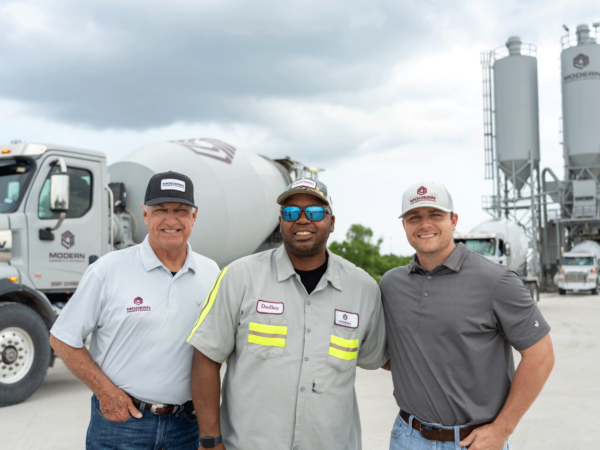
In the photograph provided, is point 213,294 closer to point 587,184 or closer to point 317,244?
point 317,244

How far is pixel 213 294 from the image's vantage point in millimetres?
2820

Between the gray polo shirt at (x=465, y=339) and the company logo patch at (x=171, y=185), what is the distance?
57.4 inches

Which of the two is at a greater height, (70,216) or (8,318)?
(70,216)

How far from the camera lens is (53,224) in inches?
280

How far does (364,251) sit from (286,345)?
1776 inches

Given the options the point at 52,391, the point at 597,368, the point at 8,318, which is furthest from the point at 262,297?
the point at 597,368

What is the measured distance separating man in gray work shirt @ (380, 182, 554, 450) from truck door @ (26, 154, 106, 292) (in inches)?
221

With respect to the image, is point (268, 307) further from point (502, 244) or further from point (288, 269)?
point (502, 244)

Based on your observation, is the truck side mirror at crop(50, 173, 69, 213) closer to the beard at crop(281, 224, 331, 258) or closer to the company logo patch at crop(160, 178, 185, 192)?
the company logo patch at crop(160, 178, 185, 192)

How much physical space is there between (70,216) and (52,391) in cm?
243

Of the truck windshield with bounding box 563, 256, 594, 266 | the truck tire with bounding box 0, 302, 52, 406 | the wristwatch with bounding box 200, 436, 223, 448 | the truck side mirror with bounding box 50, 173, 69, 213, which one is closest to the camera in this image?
the wristwatch with bounding box 200, 436, 223, 448

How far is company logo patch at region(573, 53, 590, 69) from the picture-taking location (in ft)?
132

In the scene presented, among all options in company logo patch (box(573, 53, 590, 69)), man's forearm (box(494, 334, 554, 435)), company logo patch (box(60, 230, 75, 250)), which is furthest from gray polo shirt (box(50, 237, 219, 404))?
company logo patch (box(573, 53, 590, 69))

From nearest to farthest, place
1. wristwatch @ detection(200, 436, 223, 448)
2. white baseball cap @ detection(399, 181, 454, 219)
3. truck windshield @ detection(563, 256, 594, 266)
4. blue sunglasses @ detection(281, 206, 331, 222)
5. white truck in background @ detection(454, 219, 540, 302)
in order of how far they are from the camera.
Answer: wristwatch @ detection(200, 436, 223, 448), blue sunglasses @ detection(281, 206, 331, 222), white baseball cap @ detection(399, 181, 454, 219), white truck in background @ detection(454, 219, 540, 302), truck windshield @ detection(563, 256, 594, 266)
